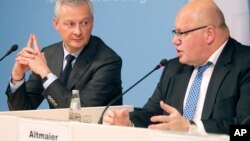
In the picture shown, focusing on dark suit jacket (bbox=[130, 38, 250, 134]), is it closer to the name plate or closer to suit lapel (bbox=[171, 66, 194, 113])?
suit lapel (bbox=[171, 66, 194, 113])

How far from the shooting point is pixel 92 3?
394 cm

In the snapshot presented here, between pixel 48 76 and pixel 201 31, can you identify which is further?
pixel 48 76

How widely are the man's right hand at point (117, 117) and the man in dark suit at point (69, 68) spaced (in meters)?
0.69

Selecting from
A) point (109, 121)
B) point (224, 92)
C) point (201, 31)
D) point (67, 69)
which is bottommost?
point (109, 121)

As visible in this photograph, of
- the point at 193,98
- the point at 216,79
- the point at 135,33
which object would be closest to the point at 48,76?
the point at 135,33

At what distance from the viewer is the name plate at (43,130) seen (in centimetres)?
198

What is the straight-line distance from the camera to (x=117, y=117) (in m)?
2.56

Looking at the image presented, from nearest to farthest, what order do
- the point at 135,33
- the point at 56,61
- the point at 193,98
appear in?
the point at 193,98 → the point at 56,61 → the point at 135,33

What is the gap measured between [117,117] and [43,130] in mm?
594

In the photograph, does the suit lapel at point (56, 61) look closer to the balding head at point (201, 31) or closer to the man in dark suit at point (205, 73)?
the man in dark suit at point (205, 73)

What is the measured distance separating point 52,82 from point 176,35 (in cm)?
84

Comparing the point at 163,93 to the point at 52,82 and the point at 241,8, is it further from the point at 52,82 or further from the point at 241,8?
the point at 241,8

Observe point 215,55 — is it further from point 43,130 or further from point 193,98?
point 43,130

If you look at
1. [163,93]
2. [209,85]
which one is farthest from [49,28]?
[209,85]
